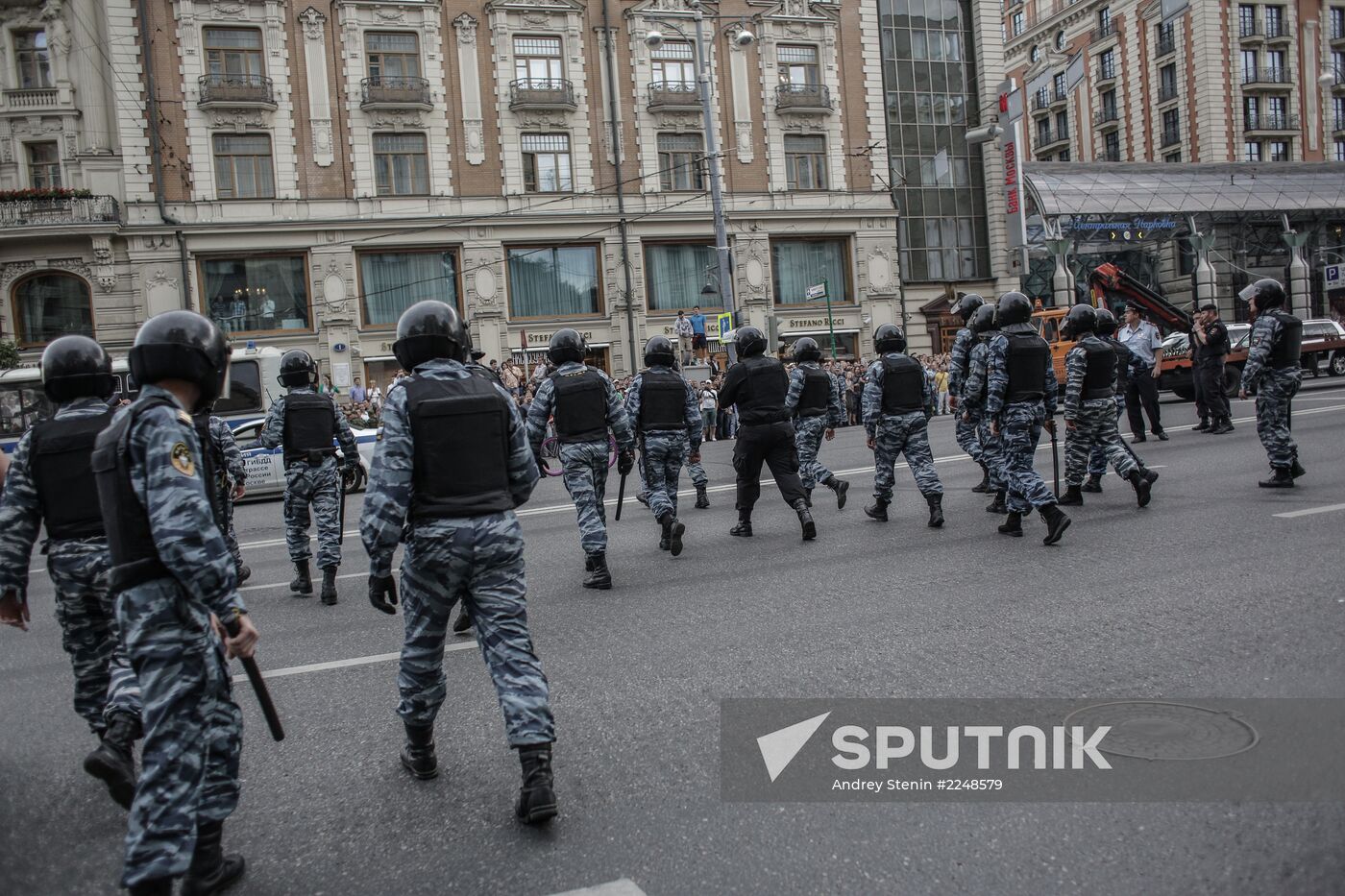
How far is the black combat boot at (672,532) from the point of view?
856 cm

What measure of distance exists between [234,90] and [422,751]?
32.0m

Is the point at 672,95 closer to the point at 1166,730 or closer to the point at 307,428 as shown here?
the point at 307,428

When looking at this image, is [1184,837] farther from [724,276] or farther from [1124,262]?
[1124,262]

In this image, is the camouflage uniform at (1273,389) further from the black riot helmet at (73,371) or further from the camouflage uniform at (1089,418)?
the black riot helmet at (73,371)

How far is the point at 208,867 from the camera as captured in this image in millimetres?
3240

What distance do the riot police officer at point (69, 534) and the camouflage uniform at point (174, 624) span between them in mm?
1322

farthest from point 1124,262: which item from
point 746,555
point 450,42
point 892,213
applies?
point 746,555

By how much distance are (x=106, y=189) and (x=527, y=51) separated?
524 inches

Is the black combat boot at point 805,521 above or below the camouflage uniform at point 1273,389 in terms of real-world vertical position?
below

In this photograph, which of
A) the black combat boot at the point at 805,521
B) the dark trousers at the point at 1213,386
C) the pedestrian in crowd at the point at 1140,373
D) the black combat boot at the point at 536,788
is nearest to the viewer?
the black combat boot at the point at 536,788

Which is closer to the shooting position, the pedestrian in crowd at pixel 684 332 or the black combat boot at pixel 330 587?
the black combat boot at pixel 330 587

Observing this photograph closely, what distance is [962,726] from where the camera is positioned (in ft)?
13.8

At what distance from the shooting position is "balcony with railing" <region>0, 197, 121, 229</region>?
2998cm

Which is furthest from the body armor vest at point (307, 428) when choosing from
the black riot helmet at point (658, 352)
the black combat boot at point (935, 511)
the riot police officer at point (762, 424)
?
the black combat boot at point (935, 511)
